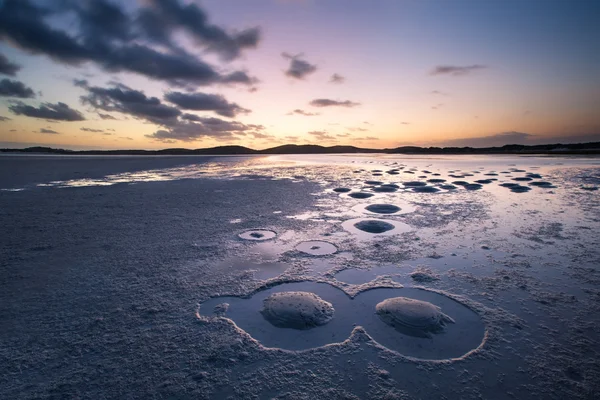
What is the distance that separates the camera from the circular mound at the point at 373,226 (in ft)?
15.7

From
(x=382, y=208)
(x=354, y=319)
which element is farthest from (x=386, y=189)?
(x=354, y=319)

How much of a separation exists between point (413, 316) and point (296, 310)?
1013 millimetres

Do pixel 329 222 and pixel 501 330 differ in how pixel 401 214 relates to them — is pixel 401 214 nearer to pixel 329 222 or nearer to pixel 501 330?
pixel 329 222

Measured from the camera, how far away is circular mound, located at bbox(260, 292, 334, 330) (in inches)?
87.9

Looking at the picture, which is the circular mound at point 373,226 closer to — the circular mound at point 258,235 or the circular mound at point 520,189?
the circular mound at point 258,235

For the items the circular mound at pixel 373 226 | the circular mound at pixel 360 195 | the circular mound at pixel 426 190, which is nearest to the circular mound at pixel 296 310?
the circular mound at pixel 373 226

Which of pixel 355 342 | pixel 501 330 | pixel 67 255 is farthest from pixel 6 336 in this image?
pixel 501 330

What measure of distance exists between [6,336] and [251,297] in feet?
6.28

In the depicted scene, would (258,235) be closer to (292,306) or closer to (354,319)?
(292,306)

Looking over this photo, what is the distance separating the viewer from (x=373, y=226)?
4.95 meters

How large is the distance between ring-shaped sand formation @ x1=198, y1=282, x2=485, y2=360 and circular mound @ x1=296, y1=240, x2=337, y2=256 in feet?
3.31

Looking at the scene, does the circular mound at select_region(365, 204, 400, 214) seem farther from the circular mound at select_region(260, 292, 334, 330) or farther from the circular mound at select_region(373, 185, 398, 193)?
the circular mound at select_region(260, 292, 334, 330)

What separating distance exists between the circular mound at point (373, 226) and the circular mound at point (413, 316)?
240cm

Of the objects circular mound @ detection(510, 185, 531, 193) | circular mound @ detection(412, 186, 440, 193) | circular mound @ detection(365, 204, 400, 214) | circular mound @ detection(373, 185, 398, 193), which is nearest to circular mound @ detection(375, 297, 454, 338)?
circular mound @ detection(365, 204, 400, 214)
